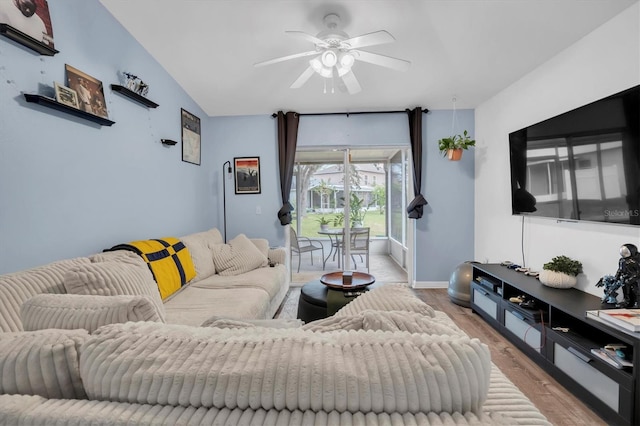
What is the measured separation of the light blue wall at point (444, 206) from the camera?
434 cm

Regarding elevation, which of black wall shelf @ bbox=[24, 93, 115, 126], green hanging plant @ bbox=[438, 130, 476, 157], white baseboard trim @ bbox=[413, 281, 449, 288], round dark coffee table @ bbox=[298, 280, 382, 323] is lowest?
white baseboard trim @ bbox=[413, 281, 449, 288]

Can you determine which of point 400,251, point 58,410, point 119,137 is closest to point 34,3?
point 119,137

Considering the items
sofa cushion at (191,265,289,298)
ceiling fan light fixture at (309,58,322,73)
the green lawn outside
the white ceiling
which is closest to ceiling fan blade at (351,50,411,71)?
ceiling fan light fixture at (309,58,322,73)

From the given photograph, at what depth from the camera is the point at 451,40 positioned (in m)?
2.92

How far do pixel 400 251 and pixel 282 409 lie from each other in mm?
5076

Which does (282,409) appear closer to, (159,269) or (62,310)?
(62,310)

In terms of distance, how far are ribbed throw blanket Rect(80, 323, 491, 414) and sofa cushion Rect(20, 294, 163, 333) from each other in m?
0.28

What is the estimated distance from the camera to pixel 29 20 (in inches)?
70.7

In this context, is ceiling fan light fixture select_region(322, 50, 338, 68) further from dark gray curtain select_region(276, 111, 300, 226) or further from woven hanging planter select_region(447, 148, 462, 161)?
woven hanging planter select_region(447, 148, 462, 161)

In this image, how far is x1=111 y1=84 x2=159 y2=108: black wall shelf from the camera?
8.24ft

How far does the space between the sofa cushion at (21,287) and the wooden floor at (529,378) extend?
215 cm

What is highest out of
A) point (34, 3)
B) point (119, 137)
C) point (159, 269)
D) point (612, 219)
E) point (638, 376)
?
point (34, 3)

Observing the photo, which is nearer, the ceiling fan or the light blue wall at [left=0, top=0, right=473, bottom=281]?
the light blue wall at [left=0, top=0, right=473, bottom=281]

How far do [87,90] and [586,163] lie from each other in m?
3.77
